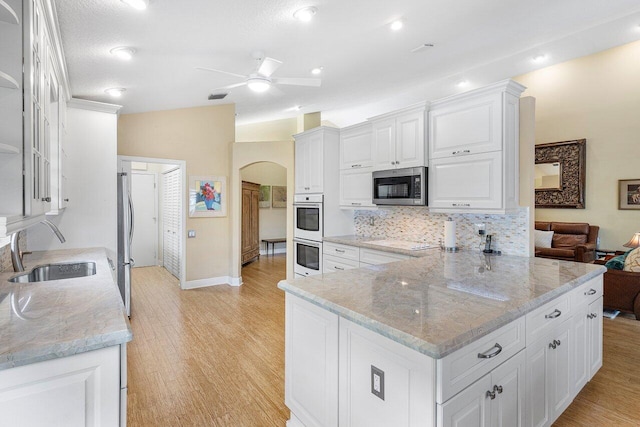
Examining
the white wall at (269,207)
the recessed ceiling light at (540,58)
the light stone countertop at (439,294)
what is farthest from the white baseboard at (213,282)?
the recessed ceiling light at (540,58)

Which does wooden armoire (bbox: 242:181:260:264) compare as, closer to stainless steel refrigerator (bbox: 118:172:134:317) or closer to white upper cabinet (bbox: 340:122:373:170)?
white upper cabinet (bbox: 340:122:373:170)

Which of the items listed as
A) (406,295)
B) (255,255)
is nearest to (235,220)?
(255,255)

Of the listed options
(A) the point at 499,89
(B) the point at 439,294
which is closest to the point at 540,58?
(A) the point at 499,89

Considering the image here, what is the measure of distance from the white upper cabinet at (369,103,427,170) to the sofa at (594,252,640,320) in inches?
114

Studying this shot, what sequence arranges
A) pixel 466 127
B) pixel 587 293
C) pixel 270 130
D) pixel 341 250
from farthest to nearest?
pixel 270 130, pixel 341 250, pixel 466 127, pixel 587 293

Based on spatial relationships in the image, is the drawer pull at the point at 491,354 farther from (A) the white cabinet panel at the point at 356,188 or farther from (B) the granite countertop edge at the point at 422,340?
(A) the white cabinet panel at the point at 356,188

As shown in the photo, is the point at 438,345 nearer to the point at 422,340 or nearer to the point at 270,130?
the point at 422,340

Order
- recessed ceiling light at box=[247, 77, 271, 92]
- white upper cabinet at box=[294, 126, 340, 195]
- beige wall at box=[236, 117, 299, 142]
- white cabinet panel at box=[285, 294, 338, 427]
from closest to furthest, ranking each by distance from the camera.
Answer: white cabinet panel at box=[285, 294, 338, 427]
recessed ceiling light at box=[247, 77, 271, 92]
white upper cabinet at box=[294, 126, 340, 195]
beige wall at box=[236, 117, 299, 142]

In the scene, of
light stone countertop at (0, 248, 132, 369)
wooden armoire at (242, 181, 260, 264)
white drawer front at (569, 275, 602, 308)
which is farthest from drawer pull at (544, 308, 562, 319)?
wooden armoire at (242, 181, 260, 264)

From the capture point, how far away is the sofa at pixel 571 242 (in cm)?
561

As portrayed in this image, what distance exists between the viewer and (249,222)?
750 cm

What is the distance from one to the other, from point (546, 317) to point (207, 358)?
2.69 m

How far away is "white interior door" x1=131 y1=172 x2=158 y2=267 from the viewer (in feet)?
22.4

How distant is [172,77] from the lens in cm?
362
